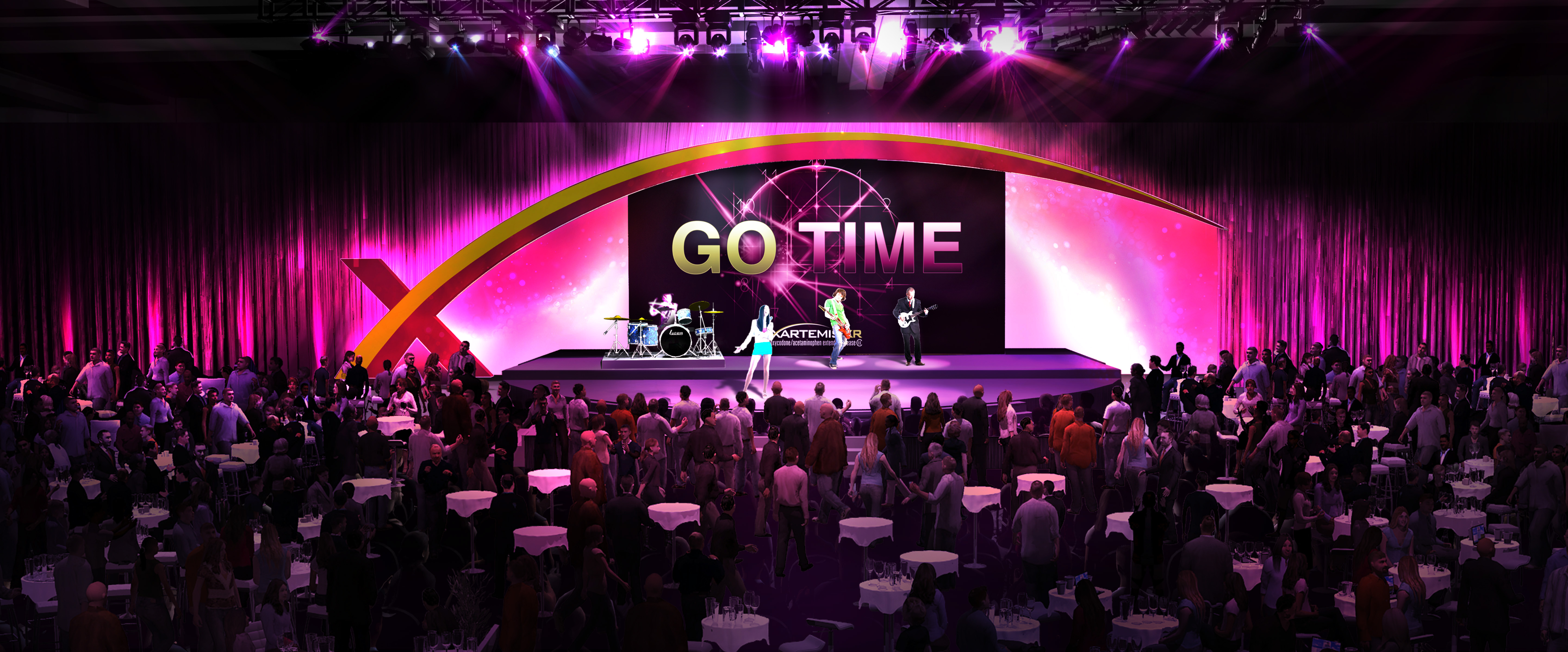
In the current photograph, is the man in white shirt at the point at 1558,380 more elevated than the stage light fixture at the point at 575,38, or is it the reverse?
the stage light fixture at the point at 575,38

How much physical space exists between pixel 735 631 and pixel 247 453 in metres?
6.55

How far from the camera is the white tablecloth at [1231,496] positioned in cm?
913

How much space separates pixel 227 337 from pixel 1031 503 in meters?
15.5

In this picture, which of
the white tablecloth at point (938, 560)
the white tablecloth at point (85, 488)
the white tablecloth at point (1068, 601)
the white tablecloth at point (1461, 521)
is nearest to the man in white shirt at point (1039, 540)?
the white tablecloth at point (1068, 601)

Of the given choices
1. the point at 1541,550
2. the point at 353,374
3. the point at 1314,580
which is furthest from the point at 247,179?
the point at 1541,550

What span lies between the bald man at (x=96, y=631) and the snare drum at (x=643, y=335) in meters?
11.3

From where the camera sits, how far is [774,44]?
1530cm

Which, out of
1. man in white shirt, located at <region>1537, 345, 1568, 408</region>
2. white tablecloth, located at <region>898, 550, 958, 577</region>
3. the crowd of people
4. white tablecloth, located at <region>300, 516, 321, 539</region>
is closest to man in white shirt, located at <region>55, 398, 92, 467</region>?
the crowd of people

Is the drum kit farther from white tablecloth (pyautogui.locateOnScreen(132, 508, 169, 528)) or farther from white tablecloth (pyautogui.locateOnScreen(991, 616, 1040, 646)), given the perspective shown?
white tablecloth (pyautogui.locateOnScreen(991, 616, 1040, 646))

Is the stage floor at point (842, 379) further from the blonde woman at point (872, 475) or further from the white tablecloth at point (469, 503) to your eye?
the white tablecloth at point (469, 503)

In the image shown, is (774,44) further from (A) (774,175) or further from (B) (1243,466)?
(B) (1243,466)

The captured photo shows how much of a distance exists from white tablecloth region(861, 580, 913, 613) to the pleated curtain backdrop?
484 inches

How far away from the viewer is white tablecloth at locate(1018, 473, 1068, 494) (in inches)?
382

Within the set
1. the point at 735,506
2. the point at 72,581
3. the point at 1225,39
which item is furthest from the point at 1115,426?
the point at 72,581
